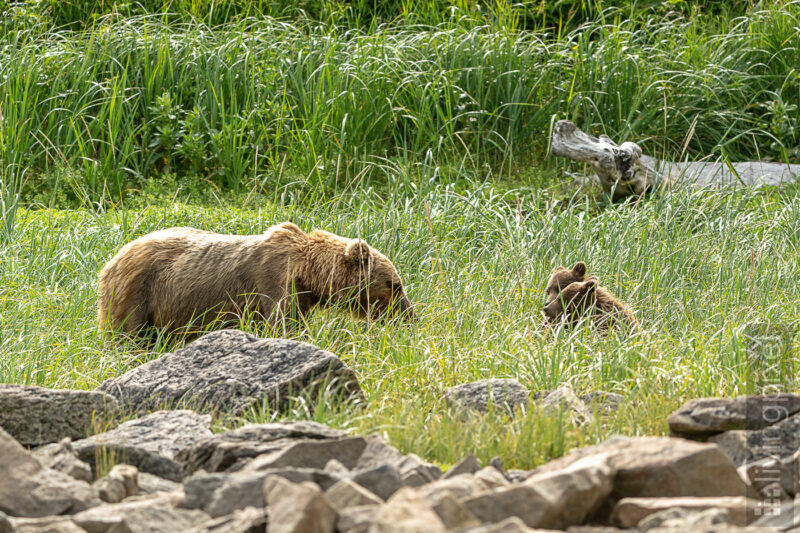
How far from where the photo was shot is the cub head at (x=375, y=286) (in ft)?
21.5

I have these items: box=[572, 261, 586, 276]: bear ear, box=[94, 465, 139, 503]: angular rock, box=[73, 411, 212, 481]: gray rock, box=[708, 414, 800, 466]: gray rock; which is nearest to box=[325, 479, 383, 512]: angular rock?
box=[94, 465, 139, 503]: angular rock

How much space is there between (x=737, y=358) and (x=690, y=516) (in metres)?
2.46

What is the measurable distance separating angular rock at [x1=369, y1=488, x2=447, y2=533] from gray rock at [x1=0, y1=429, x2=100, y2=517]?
3.87 feet

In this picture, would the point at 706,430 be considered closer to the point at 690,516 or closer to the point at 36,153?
the point at 690,516

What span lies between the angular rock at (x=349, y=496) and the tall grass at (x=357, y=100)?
309 inches

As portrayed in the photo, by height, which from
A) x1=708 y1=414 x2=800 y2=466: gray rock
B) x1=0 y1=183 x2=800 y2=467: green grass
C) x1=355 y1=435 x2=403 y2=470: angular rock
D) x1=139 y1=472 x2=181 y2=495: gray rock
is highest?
x1=355 y1=435 x2=403 y2=470: angular rock

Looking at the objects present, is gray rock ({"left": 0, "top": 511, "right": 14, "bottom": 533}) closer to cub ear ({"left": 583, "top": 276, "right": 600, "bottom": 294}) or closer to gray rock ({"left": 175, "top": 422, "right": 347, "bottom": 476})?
gray rock ({"left": 175, "top": 422, "right": 347, "bottom": 476})

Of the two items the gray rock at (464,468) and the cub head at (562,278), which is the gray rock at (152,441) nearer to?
the gray rock at (464,468)

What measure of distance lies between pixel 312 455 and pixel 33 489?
99 cm

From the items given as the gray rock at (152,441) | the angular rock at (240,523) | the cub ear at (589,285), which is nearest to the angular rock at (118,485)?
the gray rock at (152,441)

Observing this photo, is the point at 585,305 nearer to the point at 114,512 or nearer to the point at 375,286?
the point at 375,286

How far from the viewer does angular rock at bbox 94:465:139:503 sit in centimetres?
334

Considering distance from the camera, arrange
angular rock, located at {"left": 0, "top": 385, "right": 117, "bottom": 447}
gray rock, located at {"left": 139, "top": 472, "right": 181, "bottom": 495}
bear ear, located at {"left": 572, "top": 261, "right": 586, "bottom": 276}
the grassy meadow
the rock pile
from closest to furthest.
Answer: the rock pile < gray rock, located at {"left": 139, "top": 472, "right": 181, "bottom": 495} < angular rock, located at {"left": 0, "top": 385, "right": 117, "bottom": 447} < the grassy meadow < bear ear, located at {"left": 572, "top": 261, "right": 586, "bottom": 276}

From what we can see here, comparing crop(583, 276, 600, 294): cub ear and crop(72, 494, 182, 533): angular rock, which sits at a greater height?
crop(72, 494, 182, 533): angular rock
